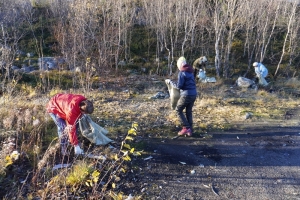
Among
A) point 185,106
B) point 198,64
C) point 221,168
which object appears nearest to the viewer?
point 221,168

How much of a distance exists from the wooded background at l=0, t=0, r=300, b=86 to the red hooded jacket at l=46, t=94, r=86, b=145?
6.37 metres

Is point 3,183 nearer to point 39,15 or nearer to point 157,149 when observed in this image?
point 157,149

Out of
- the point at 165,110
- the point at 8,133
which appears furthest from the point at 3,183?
the point at 165,110

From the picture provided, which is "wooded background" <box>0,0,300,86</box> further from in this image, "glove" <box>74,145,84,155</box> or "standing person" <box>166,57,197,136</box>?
"glove" <box>74,145,84,155</box>

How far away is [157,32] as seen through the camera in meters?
15.0

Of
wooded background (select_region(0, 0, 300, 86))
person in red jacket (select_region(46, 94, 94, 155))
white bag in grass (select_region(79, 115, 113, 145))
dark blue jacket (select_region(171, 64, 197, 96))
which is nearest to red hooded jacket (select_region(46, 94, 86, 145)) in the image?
person in red jacket (select_region(46, 94, 94, 155))

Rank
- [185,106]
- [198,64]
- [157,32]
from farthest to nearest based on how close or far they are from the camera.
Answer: [157,32] → [198,64] → [185,106]

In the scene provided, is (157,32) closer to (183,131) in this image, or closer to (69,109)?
→ (183,131)

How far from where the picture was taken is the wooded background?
41.8 feet

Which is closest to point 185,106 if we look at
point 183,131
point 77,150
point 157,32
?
point 183,131

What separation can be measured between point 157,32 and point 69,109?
11.8m

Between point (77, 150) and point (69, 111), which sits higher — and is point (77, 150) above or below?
below

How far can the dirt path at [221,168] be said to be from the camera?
3918 millimetres

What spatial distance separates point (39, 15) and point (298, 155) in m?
19.3
